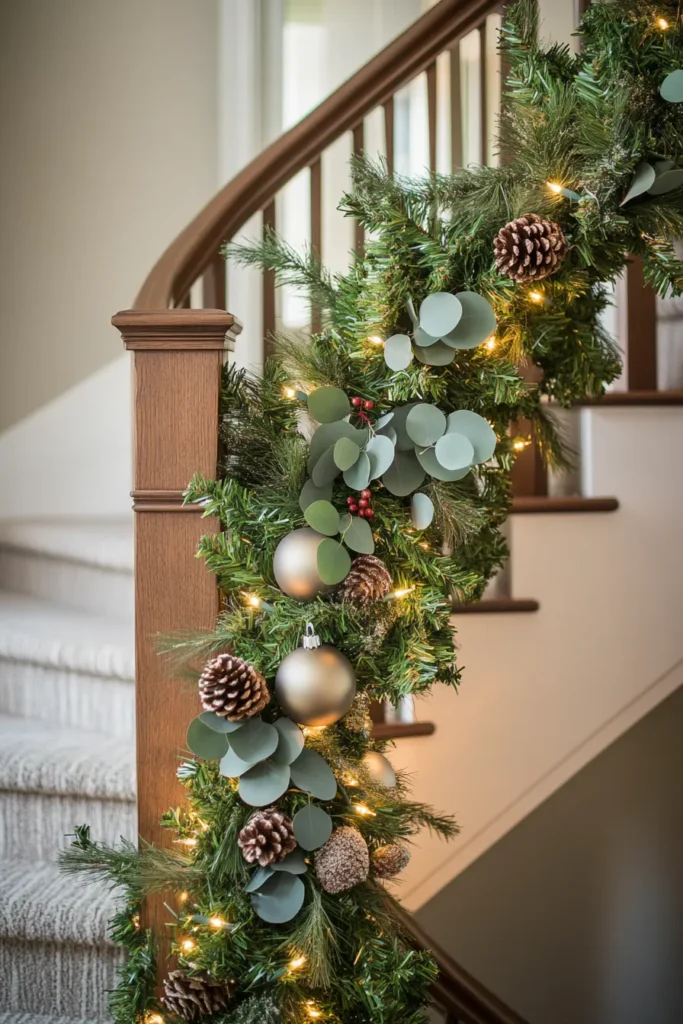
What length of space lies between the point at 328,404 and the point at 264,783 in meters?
0.46

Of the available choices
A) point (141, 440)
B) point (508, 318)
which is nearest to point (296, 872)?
point (141, 440)

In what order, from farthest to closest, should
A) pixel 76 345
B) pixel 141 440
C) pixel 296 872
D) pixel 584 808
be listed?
1. pixel 76 345
2. pixel 584 808
3. pixel 141 440
4. pixel 296 872

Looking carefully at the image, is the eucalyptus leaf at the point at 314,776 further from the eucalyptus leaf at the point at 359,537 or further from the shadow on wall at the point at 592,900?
the shadow on wall at the point at 592,900

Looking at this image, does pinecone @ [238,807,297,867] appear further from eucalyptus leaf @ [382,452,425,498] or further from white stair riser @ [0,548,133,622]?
white stair riser @ [0,548,133,622]

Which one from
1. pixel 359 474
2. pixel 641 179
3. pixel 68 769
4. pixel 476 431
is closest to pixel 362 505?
pixel 359 474

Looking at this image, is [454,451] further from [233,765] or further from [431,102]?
[431,102]

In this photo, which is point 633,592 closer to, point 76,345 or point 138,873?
point 138,873

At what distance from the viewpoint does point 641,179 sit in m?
1.01

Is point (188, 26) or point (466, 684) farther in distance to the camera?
point (188, 26)

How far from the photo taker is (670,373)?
202 cm

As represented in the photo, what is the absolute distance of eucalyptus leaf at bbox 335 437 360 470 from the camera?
39.1 inches

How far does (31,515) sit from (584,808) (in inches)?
82.8

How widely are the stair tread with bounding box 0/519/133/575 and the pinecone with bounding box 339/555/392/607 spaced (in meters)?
1.03

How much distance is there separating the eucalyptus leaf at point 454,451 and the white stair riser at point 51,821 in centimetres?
86
